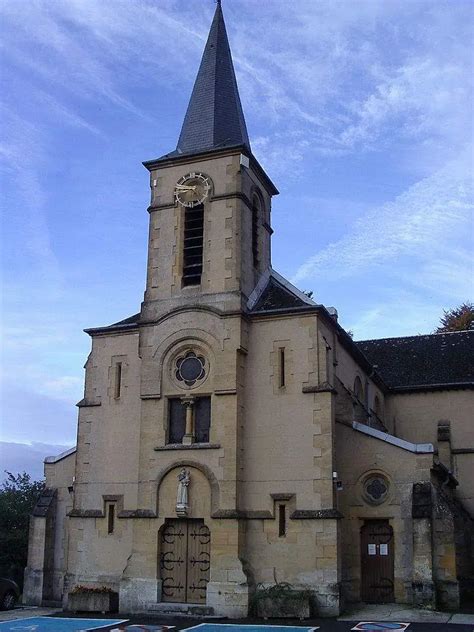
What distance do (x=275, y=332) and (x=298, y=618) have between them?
9.06 metres

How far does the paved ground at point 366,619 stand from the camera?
1980 centimetres

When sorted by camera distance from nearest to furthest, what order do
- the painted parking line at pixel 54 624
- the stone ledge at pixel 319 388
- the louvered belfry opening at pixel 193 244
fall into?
the painted parking line at pixel 54 624, the stone ledge at pixel 319 388, the louvered belfry opening at pixel 193 244

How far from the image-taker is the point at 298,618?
21812 mm

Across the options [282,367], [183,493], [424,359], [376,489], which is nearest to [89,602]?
[183,493]

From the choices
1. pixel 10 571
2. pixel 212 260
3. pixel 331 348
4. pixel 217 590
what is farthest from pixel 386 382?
pixel 10 571

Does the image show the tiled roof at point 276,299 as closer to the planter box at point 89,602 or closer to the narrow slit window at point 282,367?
the narrow slit window at point 282,367

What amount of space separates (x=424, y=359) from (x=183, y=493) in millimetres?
17678

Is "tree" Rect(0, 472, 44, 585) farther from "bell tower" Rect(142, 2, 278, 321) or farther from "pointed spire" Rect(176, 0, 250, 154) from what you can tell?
"pointed spire" Rect(176, 0, 250, 154)

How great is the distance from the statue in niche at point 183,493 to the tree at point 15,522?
11833 millimetres

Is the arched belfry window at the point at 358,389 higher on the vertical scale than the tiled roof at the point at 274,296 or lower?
lower

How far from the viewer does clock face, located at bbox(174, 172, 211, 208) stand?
27.7m

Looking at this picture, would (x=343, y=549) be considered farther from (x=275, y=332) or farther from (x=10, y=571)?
(x=10, y=571)

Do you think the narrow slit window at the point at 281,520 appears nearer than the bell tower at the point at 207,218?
Yes

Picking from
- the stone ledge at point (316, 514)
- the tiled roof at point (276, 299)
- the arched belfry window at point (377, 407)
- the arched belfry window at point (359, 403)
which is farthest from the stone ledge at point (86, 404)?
the arched belfry window at point (377, 407)
